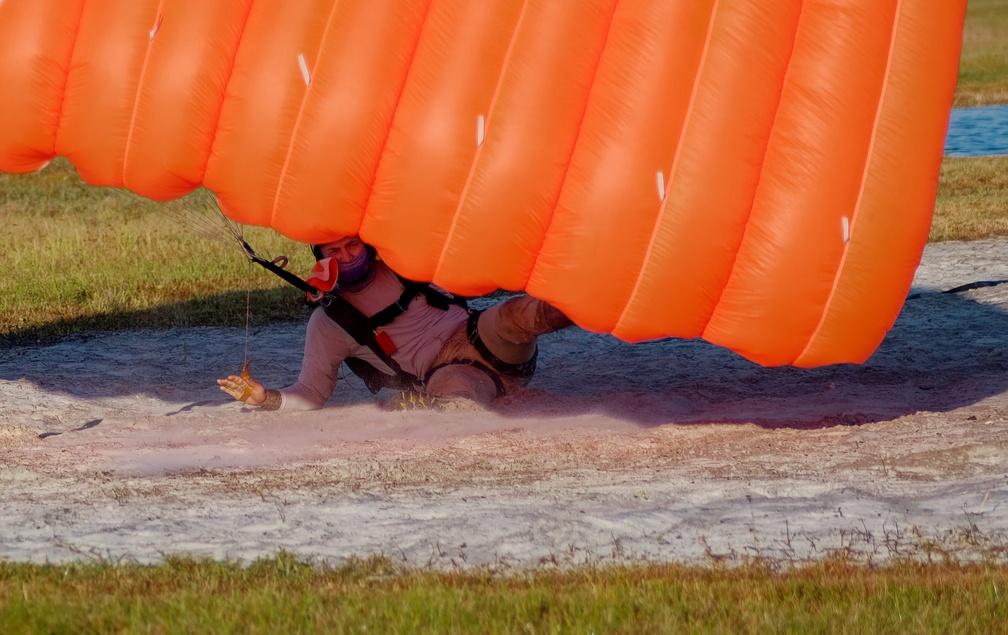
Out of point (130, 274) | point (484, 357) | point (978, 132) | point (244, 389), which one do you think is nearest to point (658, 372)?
point (484, 357)

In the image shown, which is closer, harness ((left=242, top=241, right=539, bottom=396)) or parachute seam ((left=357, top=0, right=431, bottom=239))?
parachute seam ((left=357, top=0, right=431, bottom=239))

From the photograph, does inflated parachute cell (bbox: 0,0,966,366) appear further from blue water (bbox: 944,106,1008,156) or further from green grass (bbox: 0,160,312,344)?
blue water (bbox: 944,106,1008,156)

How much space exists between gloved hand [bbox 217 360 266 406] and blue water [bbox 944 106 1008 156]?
1333cm

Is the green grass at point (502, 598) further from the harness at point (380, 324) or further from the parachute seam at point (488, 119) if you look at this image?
the harness at point (380, 324)

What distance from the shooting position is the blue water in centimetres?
1833

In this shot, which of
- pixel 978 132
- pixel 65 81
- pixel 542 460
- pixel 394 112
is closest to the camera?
pixel 394 112

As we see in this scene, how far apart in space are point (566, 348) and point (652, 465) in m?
3.17

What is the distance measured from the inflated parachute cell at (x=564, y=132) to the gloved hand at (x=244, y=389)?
44.3 inches

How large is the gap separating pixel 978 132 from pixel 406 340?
49.9ft

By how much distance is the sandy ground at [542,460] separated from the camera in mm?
5102

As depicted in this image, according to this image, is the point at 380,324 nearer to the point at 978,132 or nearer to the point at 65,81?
the point at 65,81

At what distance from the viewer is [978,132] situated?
20.0m

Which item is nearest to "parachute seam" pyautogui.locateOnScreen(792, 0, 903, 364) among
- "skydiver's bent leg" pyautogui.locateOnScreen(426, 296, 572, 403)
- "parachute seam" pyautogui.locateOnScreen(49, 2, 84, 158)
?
"skydiver's bent leg" pyautogui.locateOnScreen(426, 296, 572, 403)

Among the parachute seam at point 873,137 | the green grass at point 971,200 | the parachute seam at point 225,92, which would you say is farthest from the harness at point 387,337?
the green grass at point 971,200
